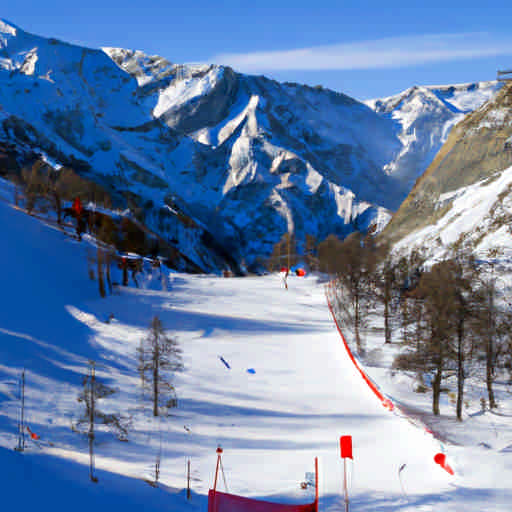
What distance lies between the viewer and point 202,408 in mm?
17203

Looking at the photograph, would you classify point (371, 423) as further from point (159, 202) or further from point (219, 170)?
point (219, 170)

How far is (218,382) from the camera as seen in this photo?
2000cm

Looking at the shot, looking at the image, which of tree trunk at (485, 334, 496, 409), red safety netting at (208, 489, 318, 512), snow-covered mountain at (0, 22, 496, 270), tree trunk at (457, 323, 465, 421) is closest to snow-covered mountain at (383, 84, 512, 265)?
tree trunk at (485, 334, 496, 409)

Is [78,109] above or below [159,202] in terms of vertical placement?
above

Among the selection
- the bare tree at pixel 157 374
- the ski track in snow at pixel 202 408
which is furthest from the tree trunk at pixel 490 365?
the bare tree at pixel 157 374

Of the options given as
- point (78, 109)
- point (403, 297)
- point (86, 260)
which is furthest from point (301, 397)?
point (78, 109)

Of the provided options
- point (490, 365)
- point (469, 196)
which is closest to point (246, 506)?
point (490, 365)

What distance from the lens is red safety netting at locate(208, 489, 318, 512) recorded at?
28.9 feet

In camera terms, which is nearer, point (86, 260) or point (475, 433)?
point (475, 433)

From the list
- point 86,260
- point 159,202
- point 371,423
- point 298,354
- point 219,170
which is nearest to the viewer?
point 371,423

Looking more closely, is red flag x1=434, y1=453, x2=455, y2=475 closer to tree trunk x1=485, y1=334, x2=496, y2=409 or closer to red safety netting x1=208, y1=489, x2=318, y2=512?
red safety netting x1=208, y1=489, x2=318, y2=512

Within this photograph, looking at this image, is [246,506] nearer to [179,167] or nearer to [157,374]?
[157,374]

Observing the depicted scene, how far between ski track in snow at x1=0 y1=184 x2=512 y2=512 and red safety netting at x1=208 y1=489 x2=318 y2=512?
68 centimetres

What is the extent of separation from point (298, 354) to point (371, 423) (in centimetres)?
899
